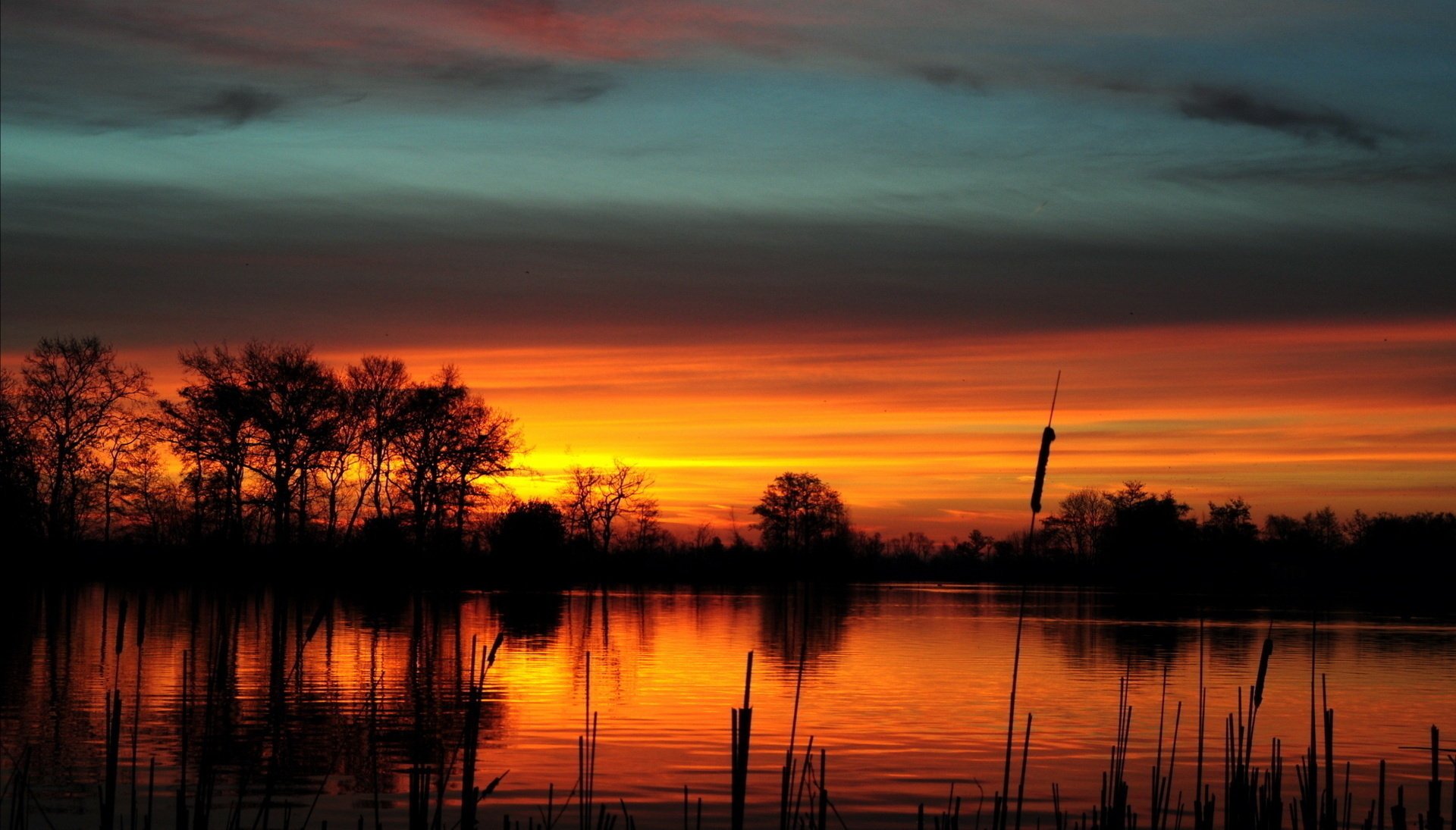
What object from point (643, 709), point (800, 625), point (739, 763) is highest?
point (739, 763)

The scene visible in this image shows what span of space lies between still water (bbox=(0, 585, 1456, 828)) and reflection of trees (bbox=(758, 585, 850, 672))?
0.33 m

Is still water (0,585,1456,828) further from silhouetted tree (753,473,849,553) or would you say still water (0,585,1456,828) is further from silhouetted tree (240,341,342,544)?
silhouetted tree (753,473,849,553)

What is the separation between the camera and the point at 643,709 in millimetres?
25484

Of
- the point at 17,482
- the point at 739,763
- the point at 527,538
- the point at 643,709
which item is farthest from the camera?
the point at 527,538

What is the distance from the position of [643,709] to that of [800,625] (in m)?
27.9

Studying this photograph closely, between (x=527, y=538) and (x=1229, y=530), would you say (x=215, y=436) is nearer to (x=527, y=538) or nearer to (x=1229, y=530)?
(x=527, y=538)

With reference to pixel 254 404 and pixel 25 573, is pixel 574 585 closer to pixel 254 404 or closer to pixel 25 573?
pixel 254 404

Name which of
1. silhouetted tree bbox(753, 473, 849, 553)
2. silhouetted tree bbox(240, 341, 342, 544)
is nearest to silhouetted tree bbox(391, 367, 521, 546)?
silhouetted tree bbox(240, 341, 342, 544)

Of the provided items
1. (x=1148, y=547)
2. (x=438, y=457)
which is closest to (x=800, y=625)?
(x=438, y=457)

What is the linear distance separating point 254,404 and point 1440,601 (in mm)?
67169

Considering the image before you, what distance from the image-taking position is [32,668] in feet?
94.5

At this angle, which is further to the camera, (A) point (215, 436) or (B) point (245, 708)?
(A) point (215, 436)

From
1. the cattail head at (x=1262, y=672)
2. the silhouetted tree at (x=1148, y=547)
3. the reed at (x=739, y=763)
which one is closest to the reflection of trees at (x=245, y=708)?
the reed at (x=739, y=763)

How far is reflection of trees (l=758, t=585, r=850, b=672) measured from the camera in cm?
3791
